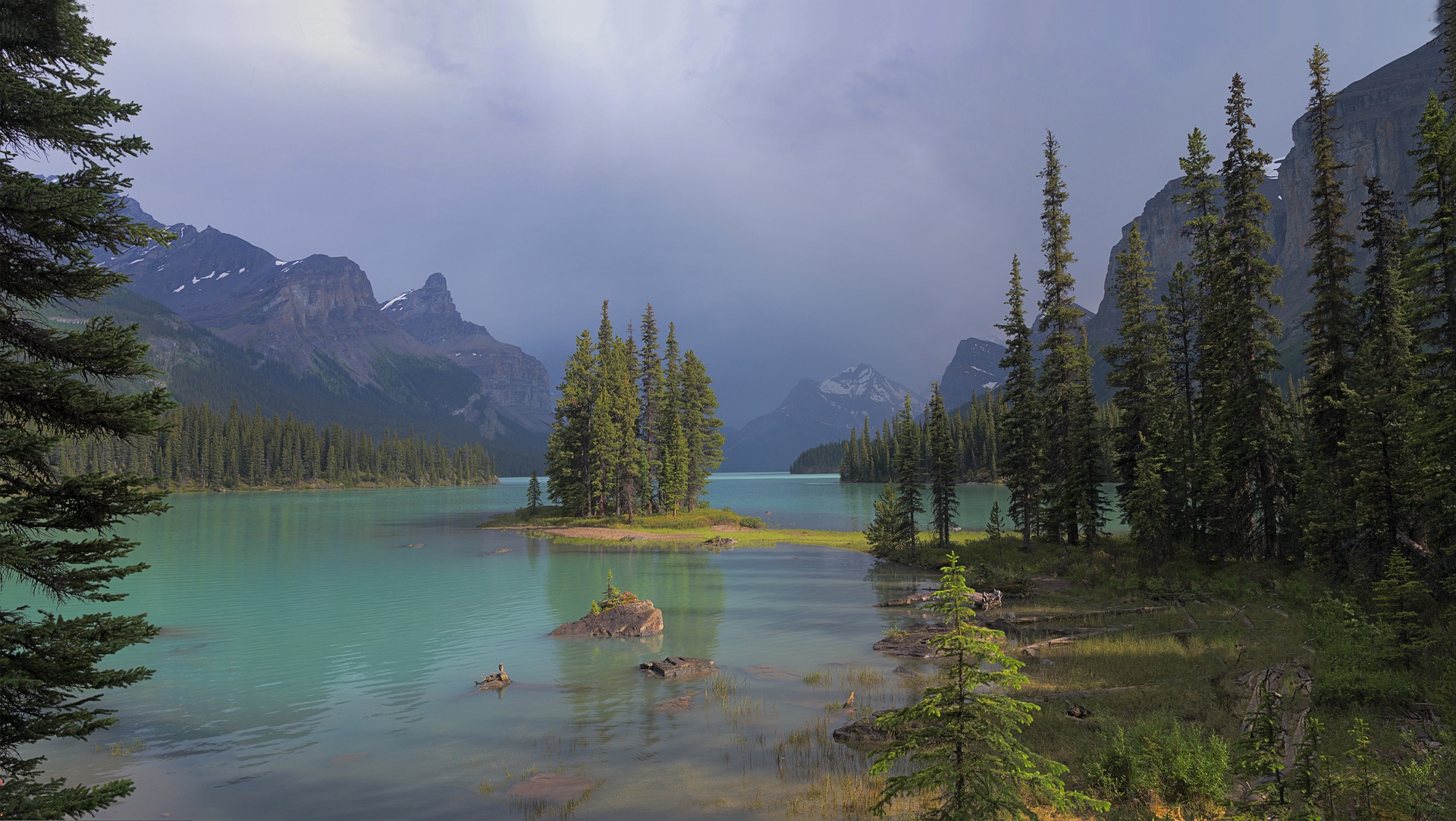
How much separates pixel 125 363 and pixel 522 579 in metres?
35.3

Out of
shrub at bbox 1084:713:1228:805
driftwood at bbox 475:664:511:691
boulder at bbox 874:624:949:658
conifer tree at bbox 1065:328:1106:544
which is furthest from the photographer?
conifer tree at bbox 1065:328:1106:544

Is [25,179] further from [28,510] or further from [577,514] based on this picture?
[577,514]

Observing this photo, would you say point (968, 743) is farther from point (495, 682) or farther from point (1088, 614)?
point (1088, 614)

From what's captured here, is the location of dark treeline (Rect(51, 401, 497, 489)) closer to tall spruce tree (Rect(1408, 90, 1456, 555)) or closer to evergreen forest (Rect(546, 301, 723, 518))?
evergreen forest (Rect(546, 301, 723, 518))

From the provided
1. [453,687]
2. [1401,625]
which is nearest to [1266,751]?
[1401,625]

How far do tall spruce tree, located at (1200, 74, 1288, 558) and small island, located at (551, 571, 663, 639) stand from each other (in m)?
25.8

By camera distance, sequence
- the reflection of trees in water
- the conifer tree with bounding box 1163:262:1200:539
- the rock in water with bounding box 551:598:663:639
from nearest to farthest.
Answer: the reflection of trees in water
the rock in water with bounding box 551:598:663:639
the conifer tree with bounding box 1163:262:1200:539

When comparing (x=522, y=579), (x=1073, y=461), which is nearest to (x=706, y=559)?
(x=522, y=579)

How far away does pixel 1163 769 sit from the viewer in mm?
10758

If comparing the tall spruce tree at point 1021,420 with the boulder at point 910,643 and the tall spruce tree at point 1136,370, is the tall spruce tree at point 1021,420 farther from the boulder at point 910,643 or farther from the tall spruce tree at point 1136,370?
the boulder at point 910,643

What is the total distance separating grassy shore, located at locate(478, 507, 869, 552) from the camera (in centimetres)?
6462

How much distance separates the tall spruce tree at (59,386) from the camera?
7.91m

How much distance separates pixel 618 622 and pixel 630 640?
1321mm

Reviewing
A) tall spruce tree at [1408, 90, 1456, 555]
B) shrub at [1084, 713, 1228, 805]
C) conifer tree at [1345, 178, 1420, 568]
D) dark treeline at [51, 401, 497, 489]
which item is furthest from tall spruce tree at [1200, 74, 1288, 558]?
dark treeline at [51, 401, 497, 489]
